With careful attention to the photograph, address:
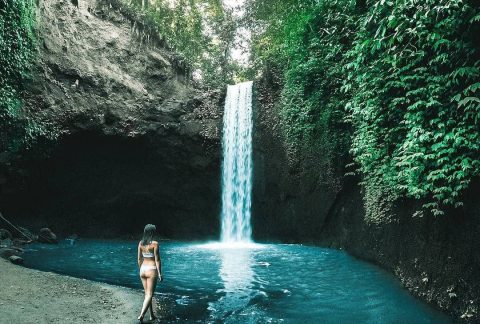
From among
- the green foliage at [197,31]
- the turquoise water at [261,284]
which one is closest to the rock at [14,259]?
the turquoise water at [261,284]

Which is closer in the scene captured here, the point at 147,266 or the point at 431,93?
the point at 147,266

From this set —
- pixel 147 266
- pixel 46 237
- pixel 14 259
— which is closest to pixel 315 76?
pixel 147 266

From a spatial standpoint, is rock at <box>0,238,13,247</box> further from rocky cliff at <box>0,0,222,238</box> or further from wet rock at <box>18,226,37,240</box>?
rocky cliff at <box>0,0,222,238</box>

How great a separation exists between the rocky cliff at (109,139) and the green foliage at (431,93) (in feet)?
32.0

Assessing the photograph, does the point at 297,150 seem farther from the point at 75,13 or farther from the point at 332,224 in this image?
the point at 75,13

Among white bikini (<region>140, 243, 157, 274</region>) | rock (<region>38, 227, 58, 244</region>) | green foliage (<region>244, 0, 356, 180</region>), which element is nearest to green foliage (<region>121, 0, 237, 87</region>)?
green foliage (<region>244, 0, 356, 180</region>)

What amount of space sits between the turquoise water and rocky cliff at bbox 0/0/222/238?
321 cm

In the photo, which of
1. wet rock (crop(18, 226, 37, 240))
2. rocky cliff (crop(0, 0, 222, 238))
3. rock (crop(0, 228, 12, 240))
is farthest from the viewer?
rocky cliff (crop(0, 0, 222, 238))

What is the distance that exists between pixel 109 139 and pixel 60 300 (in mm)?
9920

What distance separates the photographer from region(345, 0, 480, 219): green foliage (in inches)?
206

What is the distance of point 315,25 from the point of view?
13648 millimetres

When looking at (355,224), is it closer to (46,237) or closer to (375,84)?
(375,84)

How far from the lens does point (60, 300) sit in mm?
5809

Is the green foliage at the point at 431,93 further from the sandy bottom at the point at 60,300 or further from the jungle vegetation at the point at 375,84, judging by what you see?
the sandy bottom at the point at 60,300
